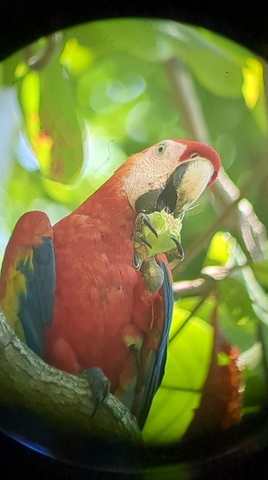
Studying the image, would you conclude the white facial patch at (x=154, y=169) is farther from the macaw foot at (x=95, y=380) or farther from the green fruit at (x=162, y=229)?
the macaw foot at (x=95, y=380)

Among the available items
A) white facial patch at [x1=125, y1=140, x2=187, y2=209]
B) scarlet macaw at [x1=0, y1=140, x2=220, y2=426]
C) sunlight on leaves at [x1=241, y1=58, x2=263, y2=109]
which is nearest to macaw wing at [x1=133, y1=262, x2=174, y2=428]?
scarlet macaw at [x1=0, y1=140, x2=220, y2=426]

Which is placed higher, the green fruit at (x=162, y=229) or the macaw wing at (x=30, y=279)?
the macaw wing at (x=30, y=279)

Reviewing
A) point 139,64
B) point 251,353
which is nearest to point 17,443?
point 251,353

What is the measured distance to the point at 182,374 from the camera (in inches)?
39.2

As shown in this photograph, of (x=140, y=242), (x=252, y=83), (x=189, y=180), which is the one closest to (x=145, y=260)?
(x=140, y=242)

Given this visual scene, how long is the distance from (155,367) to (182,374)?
0.13ft

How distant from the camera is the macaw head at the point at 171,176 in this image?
3.23 feet

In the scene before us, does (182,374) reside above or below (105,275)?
below

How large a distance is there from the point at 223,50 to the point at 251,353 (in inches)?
17.2

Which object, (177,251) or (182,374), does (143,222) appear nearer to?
(177,251)

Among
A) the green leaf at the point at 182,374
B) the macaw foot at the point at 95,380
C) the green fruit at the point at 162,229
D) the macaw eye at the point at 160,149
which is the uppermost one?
the macaw eye at the point at 160,149

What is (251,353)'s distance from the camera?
1008 millimetres

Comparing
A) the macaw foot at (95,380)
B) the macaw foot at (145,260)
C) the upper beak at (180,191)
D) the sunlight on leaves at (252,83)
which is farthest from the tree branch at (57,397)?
the sunlight on leaves at (252,83)

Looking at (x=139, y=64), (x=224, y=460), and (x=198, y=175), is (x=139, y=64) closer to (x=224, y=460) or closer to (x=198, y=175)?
(x=198, y=175)
